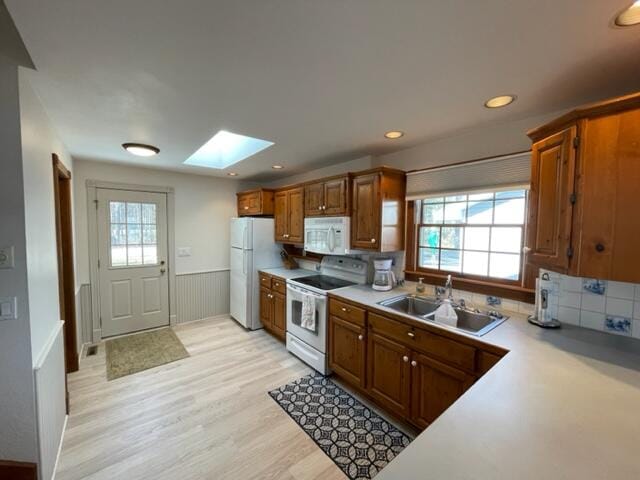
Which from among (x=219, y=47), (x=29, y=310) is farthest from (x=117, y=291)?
(x=219, y=47)

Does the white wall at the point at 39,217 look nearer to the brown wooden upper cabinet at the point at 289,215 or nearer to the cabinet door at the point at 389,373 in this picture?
the cabinet door at the point at 389,373

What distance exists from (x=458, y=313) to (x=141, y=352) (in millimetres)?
3571

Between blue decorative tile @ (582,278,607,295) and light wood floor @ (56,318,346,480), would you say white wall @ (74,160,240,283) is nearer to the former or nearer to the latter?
light wood floor @ (56,318,346,480)

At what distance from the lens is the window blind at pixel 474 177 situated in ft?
6.73

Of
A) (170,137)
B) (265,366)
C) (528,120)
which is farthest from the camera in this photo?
(265,366)

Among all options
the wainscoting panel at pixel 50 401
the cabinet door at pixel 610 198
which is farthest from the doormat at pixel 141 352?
the cabinet door at pixel 610 198

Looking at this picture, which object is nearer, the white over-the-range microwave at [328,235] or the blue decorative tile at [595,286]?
the blue decorative tile at [595,286]

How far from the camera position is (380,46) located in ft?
4.02

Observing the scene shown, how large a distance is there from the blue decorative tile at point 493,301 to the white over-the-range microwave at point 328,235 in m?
1.30

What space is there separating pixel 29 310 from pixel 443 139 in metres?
3.15

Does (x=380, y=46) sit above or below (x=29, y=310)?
above

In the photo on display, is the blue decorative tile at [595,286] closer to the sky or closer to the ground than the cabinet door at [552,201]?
closer to the ground

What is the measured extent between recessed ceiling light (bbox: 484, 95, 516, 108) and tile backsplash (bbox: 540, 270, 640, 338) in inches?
46.3

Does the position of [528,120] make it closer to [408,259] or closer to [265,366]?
[408,259]
